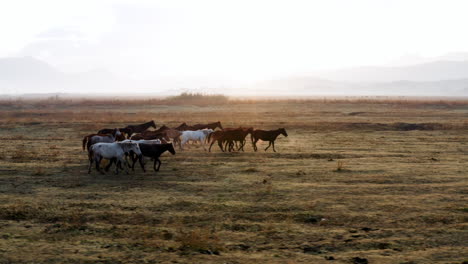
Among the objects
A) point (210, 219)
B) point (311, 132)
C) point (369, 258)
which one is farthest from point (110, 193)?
point (311, 132)

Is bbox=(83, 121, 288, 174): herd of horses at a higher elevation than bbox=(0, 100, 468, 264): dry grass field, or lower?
higher

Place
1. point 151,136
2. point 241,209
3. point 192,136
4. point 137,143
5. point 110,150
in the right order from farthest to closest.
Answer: point 192,136 → point 151,136 → point 137,143 → point 110,150 → point 241,209

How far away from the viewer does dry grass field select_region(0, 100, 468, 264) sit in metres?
9.05

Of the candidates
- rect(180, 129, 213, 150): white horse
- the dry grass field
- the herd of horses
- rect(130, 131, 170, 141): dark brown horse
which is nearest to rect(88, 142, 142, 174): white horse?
the herd of horses

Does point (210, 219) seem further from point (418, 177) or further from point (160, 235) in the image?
point (418, 177)

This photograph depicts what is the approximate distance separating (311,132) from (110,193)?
2301 centimetres

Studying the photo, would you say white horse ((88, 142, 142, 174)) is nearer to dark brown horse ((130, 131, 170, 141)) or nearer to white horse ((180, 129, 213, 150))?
dark brown horse ((130, 131, 170, 141))

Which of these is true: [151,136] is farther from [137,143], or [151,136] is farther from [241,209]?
[241,209]

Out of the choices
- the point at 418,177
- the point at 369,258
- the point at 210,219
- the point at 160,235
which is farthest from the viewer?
the point at 418,177

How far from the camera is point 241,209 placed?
12133 mm

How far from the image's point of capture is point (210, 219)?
11.2 m

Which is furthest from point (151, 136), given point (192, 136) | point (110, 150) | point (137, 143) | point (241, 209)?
point (241, 209)

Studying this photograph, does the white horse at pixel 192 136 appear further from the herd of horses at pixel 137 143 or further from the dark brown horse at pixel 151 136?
the dark brown horse at pixel 151 136

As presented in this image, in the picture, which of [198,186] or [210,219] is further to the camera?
[198,186]
